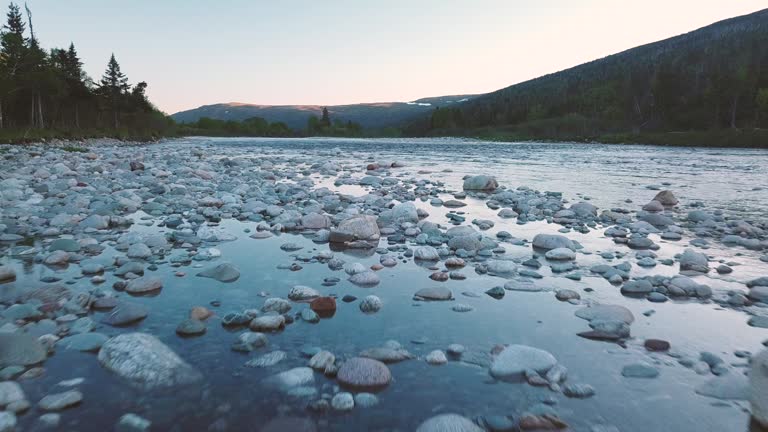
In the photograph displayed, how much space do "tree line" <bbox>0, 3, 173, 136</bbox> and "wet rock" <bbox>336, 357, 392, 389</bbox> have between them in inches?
1242

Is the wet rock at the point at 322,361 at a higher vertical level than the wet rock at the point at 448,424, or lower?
higher

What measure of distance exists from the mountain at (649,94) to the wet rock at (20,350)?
56.0 metres

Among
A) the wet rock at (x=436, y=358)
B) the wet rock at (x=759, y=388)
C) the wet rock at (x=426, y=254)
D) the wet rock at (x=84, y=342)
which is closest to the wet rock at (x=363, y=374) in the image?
the wet rock at (x=436, y=358)

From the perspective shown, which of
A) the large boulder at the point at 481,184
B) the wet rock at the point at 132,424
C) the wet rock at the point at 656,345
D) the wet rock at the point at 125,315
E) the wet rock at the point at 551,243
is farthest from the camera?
the large boulder at the point at 481,184

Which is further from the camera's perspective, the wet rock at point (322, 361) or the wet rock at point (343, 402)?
the wet rock at point (322, 361)

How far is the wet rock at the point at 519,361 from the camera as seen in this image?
243 cm

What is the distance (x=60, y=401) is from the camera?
6.72 feet

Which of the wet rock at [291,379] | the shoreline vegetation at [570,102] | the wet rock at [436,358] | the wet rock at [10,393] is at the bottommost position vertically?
the wet rock at [436,358]

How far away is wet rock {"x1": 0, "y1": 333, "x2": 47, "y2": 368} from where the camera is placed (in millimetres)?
2398

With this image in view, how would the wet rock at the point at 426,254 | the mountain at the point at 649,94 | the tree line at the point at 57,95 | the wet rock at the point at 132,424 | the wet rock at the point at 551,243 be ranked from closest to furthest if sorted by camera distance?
the wet rock at the point at 132,424, the wet rock at the point at 426,254, the wet rock at the point at 551,243, the tree line at the point at 57,95, the mountain at the point at 649,94

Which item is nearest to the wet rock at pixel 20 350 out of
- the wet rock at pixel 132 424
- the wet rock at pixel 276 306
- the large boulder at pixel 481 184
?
the wet rock at pixel 132 424

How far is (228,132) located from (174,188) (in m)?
125

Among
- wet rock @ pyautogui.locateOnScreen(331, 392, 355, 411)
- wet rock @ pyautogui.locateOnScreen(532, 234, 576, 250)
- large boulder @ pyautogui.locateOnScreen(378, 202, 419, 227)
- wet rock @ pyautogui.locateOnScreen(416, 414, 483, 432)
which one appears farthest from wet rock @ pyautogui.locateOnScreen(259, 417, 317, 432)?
large boulder @ pyautogui.locateOnScreen(378, 202, 419, 227)

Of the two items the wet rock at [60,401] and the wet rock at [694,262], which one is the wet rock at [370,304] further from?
the wet rock at [694,262]
